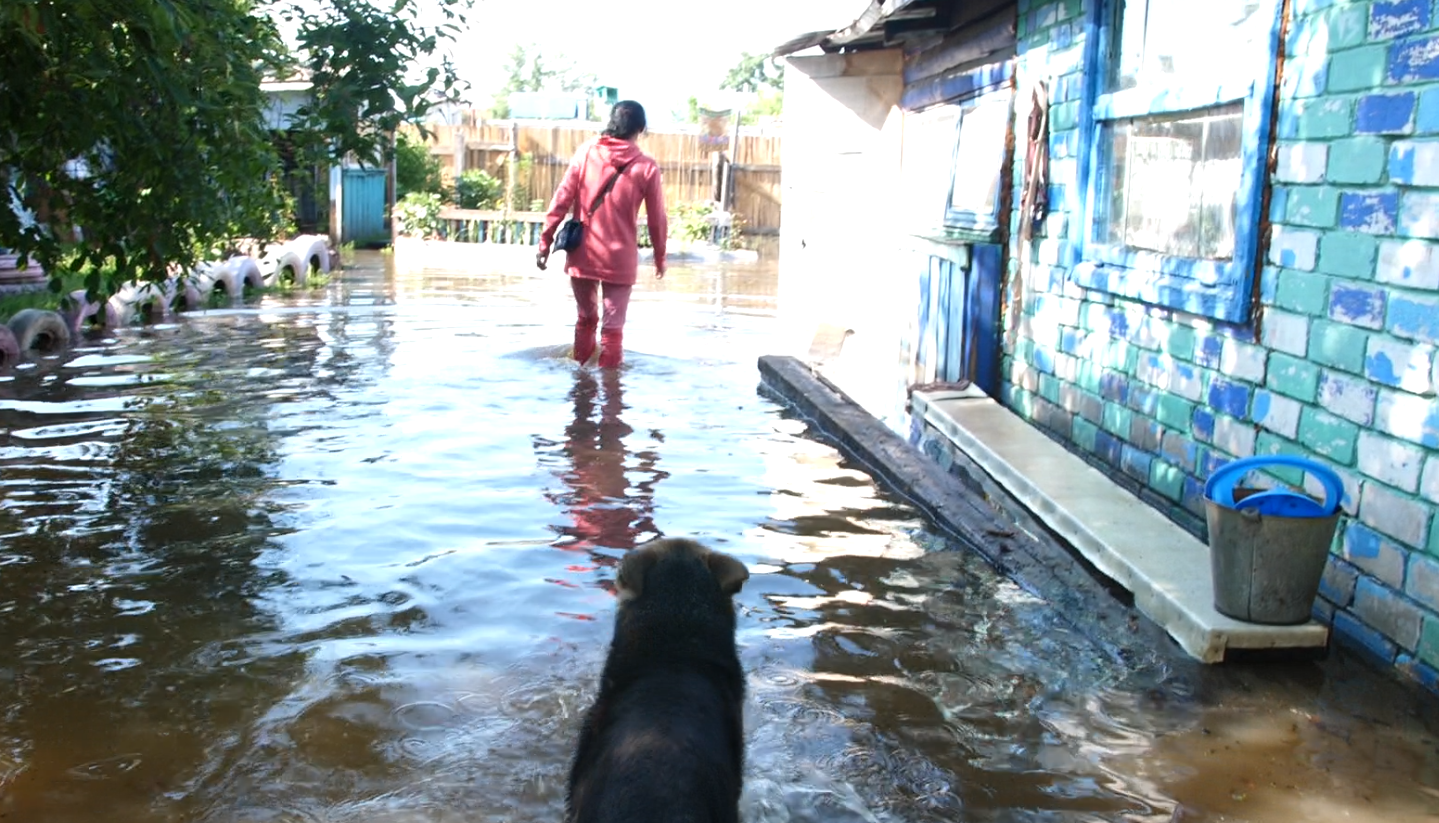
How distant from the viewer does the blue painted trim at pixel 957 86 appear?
9.15 metres

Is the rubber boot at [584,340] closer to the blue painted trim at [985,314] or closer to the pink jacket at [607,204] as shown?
the pink jacket at [607,204]

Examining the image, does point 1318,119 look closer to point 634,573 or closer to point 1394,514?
point 1394,514

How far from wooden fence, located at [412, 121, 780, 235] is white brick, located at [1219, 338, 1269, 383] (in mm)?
24511

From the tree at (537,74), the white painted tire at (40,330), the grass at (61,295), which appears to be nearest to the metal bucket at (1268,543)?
the grass at (61,295)

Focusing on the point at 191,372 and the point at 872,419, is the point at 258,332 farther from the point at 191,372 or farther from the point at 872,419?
the point at 872,419

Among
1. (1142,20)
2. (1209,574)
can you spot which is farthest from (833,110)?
(1209,574)

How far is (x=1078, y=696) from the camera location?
4598 millimetres

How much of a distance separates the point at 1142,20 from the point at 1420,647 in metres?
3.89

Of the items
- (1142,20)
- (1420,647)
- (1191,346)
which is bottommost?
(1420,647)

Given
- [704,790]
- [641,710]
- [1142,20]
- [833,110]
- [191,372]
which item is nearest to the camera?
[704,790]

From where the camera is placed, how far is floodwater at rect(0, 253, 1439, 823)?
3887 millimetres

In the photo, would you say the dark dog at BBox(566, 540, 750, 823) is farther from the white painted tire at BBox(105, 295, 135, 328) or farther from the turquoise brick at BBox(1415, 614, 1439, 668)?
the white painted tire at BBox(105, 295, 135, 328)

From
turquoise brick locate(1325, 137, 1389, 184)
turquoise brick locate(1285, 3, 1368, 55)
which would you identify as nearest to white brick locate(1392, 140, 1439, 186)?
turquoise brick locate(1325, 137, 1389, 184)

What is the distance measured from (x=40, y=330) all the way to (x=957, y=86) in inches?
345
